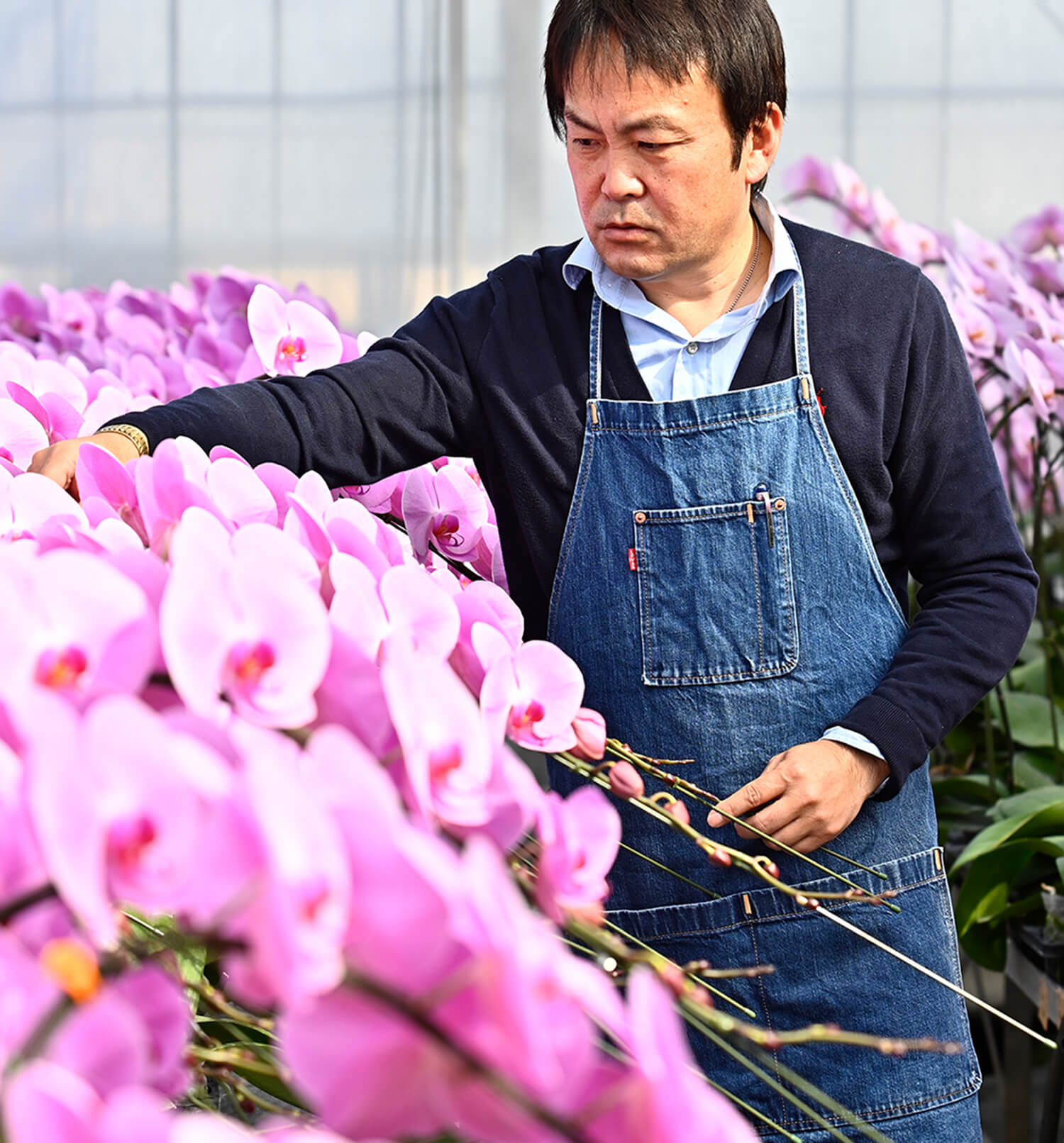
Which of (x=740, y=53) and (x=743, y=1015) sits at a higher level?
(x=740, y=53)

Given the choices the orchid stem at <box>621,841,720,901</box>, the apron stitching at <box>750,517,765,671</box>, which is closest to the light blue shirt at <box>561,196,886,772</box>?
the apron stitching at <box>750,517,765,671</box>

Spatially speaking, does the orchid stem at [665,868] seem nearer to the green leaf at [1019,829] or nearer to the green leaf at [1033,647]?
the green leaf at [1019,829]

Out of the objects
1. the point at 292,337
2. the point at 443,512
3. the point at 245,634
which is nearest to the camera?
the point at 245,634

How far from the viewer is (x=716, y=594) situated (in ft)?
3.19

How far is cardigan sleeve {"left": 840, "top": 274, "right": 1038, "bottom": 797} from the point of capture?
Answer: 0.95m

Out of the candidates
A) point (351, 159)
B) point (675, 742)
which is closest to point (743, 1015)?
point (675, 742)

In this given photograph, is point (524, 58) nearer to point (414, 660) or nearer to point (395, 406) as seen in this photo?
point (395, 406)

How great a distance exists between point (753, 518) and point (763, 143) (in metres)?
0.26

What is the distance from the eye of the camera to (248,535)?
43 cm

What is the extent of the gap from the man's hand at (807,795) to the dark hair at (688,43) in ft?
1.27

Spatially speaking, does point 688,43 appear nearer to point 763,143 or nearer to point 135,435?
point 763,143

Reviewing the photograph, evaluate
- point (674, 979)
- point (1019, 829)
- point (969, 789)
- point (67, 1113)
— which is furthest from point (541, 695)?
point (969, 789)

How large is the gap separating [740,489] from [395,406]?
0.77 ft

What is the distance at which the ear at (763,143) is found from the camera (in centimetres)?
99
